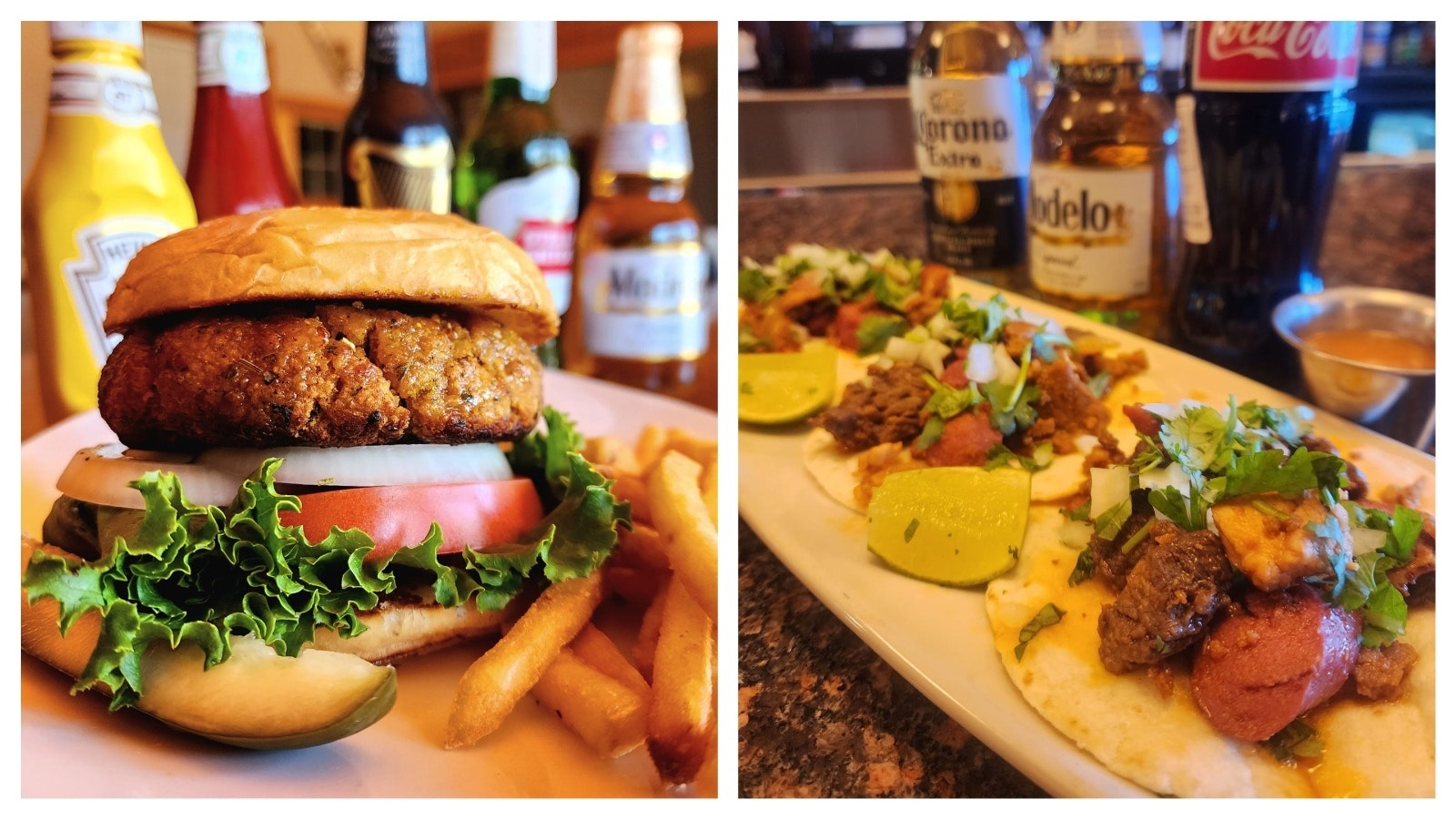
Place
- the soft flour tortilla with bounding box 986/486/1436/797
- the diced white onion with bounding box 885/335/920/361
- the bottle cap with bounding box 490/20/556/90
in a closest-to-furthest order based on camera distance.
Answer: the soft flour tortilla with bounding box 986/486/1436/797 → the diced white onion with bounding box 885/335/920/361 → the bottle cap with bounding box 490/20/556/90

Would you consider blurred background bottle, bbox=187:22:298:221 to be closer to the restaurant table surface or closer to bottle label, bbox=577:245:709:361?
bottle label, bbox=577:245:709:361

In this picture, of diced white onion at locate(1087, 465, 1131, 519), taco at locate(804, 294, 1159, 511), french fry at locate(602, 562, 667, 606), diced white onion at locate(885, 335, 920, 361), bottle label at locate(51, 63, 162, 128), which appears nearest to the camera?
diced white onion at locate(1087, 465, 1131, 519)

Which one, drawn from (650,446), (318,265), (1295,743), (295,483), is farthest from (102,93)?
(1295,743)

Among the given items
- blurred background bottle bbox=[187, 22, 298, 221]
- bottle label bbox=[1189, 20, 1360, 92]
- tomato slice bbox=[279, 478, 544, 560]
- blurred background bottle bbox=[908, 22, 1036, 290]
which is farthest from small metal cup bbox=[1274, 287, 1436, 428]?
blurred background bottle bbox=[187, 22, 298, 221]

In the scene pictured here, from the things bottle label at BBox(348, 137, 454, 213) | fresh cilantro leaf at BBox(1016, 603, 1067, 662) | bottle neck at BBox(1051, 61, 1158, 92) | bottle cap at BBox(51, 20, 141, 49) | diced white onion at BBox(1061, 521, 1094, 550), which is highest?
bottle cap at BBox(51, 20, 141, 49)

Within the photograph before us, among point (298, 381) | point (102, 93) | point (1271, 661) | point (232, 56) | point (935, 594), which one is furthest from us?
point (232, 56)

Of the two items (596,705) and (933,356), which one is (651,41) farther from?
(596,705)
